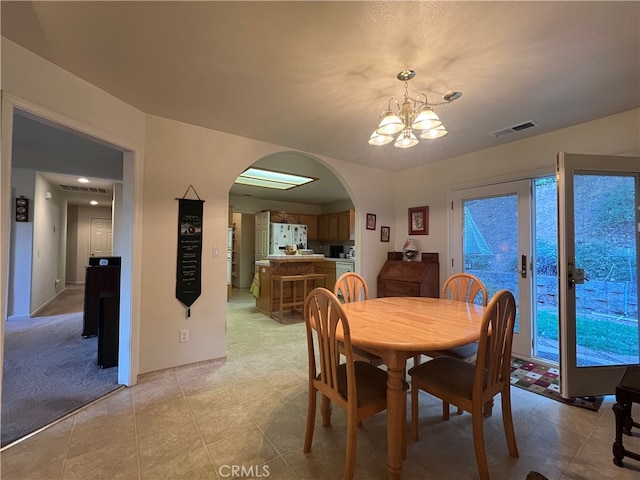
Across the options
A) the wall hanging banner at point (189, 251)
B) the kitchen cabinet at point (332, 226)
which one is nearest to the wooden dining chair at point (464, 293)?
the wall hanging banner at point (189, 251)

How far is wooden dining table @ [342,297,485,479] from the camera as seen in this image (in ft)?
4.49

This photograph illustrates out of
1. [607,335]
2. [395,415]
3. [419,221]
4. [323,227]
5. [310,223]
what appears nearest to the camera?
[395,415]

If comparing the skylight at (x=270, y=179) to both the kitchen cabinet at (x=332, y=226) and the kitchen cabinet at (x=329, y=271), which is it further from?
the kitchen cabinet at (x=332, y=226)

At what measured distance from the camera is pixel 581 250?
2289mm

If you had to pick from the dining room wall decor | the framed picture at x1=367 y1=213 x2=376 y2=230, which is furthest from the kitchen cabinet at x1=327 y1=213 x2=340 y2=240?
the framed picture at x1=367 y1=213 x2=376 y2=230

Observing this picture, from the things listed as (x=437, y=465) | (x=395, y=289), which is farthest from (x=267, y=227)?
(x=437, y=465)

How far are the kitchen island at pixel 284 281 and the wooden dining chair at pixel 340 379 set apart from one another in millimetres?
2847

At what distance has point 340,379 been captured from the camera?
5.13ft

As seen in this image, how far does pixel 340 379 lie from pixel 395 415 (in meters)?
0.33

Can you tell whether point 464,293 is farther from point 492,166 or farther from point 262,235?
point 262,235

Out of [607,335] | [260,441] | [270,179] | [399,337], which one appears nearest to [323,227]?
[270,179]

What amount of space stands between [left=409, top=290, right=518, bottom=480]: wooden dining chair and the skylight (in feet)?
12.3

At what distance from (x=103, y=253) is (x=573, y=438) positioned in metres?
10.4

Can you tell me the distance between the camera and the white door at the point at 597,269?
2.21 meters
